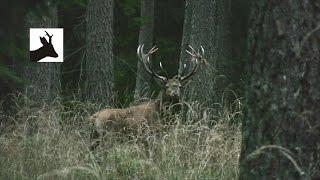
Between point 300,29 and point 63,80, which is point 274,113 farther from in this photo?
point 63,80

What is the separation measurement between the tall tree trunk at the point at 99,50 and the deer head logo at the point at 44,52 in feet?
11.2

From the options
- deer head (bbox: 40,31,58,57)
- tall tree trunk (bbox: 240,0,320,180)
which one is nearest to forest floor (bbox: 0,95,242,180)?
deer head (bbox: 40,31,58,57)

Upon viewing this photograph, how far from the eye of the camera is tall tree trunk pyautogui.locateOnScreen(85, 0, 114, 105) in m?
14.8

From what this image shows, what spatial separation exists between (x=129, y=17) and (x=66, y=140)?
54.4 ft

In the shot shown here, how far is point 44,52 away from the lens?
1123 centimetres

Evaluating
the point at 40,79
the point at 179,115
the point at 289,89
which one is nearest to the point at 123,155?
the point at 179,115

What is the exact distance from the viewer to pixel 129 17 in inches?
985

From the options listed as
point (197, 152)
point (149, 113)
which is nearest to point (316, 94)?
point (197, 152)

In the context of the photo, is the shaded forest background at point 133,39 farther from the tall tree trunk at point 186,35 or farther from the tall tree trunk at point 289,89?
the tall tree trunk at point 289,89

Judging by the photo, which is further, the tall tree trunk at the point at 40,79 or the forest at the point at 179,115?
the tall tree trunk at the point at 40,79

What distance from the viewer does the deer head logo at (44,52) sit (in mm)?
10906

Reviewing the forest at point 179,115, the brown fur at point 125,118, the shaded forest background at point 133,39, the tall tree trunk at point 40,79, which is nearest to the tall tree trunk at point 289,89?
the forest at point 179,115

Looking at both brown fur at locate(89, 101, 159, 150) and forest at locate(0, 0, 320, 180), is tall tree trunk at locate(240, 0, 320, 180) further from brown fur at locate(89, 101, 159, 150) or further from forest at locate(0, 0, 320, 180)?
brown fur at locate(89, 101, 159, 150)

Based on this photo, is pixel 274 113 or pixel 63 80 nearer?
Result: pixel 274 113
